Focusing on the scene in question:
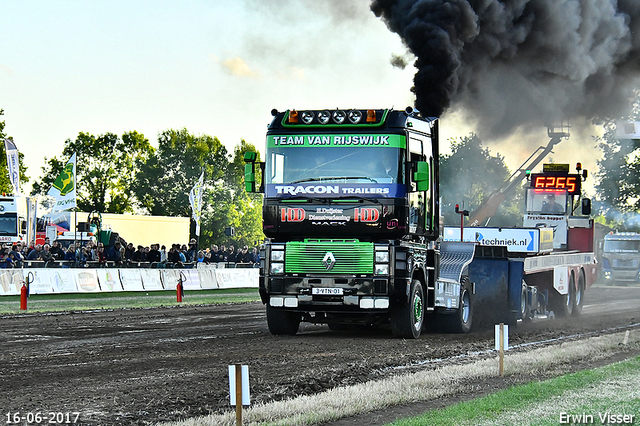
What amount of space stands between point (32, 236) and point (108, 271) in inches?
509

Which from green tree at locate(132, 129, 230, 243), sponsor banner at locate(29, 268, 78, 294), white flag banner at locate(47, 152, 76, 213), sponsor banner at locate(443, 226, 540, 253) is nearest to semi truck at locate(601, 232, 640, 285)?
white flag banner at locate(47, 152, 76, 213)

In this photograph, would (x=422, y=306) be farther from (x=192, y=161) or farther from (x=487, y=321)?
(x=192, y=161)

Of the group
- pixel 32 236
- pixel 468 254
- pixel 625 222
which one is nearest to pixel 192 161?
pixel 625 222

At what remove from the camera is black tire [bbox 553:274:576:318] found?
834 inches

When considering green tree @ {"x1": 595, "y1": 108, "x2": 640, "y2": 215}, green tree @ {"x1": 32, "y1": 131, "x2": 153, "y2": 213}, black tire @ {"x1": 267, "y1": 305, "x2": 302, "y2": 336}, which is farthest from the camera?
green tree @ {"x1": 32, "y1": 131, "x2": 153, "y2": 213}

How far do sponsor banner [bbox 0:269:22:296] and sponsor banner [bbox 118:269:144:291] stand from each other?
404 centimetres

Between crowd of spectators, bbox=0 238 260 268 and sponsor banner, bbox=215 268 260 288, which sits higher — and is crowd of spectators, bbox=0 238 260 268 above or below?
above

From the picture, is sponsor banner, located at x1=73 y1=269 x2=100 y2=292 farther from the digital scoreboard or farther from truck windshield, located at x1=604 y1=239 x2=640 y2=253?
truck windshield, located at x1=604 y1=239 x2=640 y2=253

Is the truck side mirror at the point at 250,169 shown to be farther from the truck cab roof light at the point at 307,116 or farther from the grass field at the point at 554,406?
the grass field at the point at 554,406

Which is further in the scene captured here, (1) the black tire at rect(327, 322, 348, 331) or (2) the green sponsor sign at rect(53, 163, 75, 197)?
(2) the green sponsor sign at rect(53, 163, 75, 197)

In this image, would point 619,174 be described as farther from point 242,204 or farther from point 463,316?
point 463,316

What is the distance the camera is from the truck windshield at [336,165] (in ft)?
47.4

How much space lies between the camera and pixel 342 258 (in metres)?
14.6

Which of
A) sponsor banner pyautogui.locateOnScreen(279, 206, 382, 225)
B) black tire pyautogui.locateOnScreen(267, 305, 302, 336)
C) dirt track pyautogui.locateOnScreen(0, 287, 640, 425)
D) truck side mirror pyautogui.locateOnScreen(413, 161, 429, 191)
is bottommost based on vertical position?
dirt track pyautogui.locateOnScreen(0, 287, 640, 425)
